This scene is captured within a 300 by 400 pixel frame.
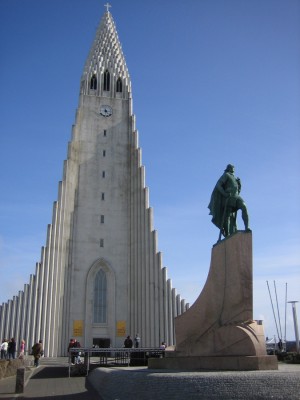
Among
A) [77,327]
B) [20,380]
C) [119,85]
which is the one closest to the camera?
[20,380]

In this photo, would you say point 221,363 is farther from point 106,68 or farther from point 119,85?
point 106,68

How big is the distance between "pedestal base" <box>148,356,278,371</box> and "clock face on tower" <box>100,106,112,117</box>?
31.2m

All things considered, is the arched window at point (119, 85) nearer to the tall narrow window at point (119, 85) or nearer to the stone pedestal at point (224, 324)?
the tall narrow window at point (119, 85)

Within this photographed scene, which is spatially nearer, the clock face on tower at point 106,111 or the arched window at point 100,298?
the arched window at point 100,298

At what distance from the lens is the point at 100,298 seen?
1359 inches

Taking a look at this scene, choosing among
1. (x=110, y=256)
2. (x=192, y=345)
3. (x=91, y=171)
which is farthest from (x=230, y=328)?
(x=91, y=171)

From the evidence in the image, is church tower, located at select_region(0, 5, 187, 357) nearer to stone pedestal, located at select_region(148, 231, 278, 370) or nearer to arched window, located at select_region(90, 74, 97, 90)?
arched window, located at select_region(90, 74, 97, 90)

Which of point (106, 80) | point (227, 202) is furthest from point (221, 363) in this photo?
point (106, 80)

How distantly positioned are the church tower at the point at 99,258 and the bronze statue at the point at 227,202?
69.2 ft

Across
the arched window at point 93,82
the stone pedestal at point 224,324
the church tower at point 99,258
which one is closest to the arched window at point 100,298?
the church tower at point 99,258

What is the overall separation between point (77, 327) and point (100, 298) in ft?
9.41

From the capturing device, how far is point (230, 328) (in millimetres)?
10406

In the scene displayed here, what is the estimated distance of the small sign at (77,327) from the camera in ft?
108

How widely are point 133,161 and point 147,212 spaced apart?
5.58 meters
